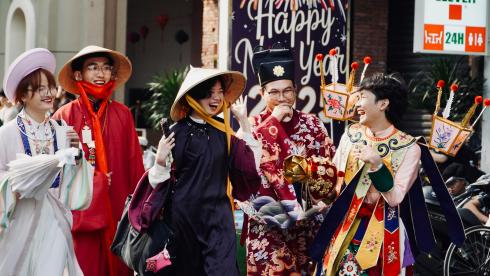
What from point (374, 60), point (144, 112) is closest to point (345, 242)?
point (374, 60)

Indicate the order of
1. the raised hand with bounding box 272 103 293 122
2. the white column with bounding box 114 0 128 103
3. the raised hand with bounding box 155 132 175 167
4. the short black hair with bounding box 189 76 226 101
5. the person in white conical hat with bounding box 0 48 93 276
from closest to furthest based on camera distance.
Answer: the raised hand with bounding box 155 132 175 167 → the short black hair with bounding box 189 76 226 101 → the person in white conical hat with bounding box 0 48 93 276 → the raised hand with bounding box 272 103 293 122 → the white column with bounding box 114 0 128 103

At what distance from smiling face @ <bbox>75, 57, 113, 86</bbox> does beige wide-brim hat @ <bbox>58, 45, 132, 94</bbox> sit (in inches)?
2.9

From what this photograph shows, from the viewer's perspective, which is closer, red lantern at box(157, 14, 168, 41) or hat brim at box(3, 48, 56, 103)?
hat brim at box(3, 48, 56, 103)

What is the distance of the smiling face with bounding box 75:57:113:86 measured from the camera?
7.41m

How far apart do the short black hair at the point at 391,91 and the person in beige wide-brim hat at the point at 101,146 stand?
2.01 metres

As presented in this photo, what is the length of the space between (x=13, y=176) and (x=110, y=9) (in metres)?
12.5

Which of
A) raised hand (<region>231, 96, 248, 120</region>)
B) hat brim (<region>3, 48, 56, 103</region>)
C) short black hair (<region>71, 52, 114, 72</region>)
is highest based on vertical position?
short black hair (<region>71, 52, 114, 72</region>)

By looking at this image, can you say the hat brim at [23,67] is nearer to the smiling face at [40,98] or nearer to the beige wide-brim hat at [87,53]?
the smiling face at [40,98]

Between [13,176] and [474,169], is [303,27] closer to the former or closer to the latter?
[474,169]

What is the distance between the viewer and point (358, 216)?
6.38 meters

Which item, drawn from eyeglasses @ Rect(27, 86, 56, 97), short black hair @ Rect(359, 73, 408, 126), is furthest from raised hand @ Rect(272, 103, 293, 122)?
eyeglasses @ Rect(27, 86, 56, 97)

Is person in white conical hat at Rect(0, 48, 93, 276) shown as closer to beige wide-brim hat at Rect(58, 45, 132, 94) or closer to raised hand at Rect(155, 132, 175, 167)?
beige wide-brim hat at Rect(58, 45, 132, 94)

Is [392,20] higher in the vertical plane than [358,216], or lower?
higher

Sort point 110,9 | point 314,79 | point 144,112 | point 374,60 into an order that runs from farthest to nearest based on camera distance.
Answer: point 144,112 < point 110,9 < point 374,60 < point 314,79
